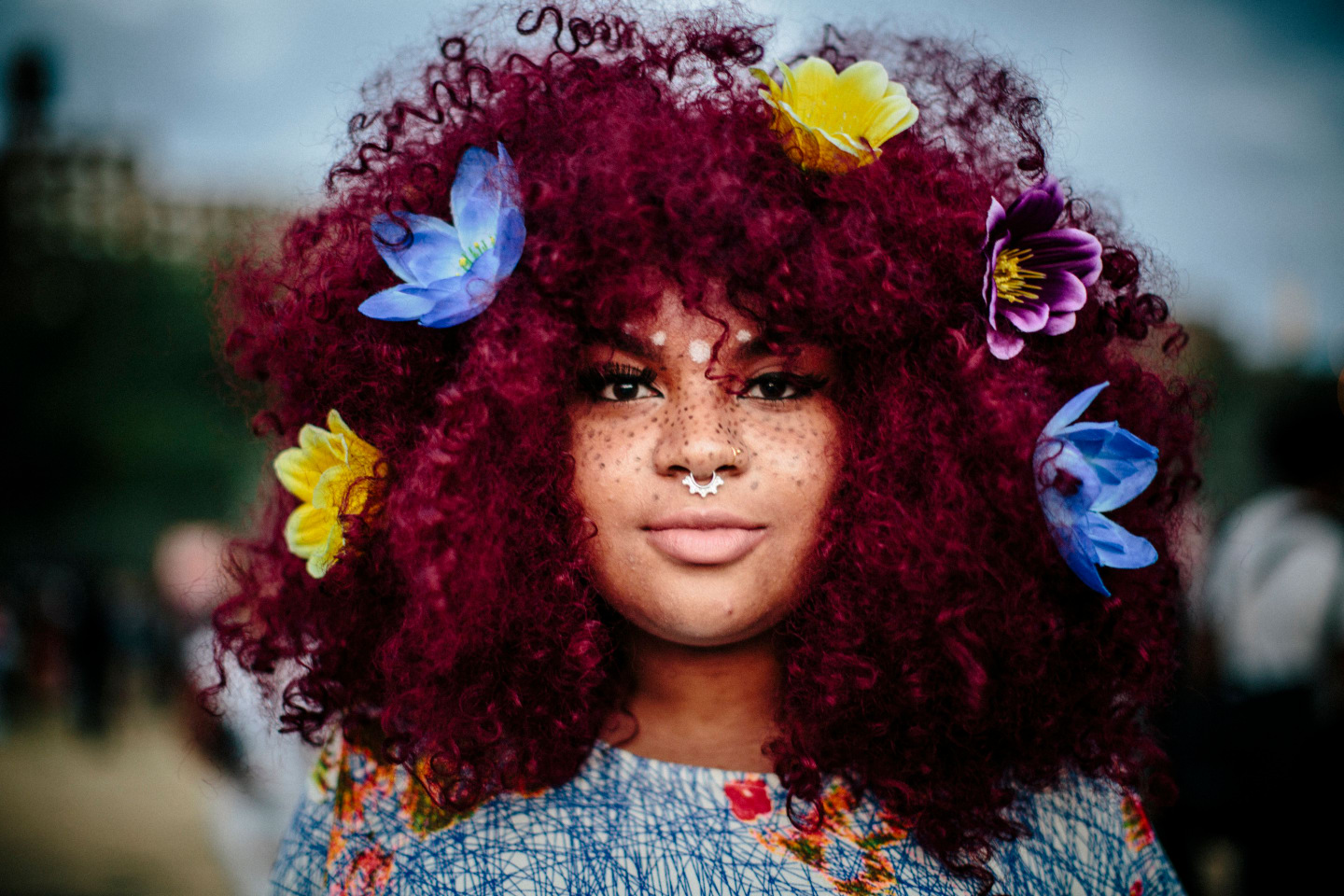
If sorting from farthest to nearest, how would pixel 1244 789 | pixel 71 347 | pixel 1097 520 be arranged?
pixel 71 347
pixel 1244 789
pixel 1097 520

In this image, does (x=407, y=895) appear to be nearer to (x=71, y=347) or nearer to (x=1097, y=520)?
(x=1097, y=520)

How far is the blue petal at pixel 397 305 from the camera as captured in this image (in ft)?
4.30

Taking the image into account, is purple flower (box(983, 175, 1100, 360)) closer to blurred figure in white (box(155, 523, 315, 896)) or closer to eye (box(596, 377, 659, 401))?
eye (box(596, 377, 659, 401))

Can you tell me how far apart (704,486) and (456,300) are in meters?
0.43

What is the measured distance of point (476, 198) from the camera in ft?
4.46

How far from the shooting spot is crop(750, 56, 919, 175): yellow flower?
4.43 ft

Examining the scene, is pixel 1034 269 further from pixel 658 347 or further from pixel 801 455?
pixel 658 347

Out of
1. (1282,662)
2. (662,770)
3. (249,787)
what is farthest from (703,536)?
(1282,662)

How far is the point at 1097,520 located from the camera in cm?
131

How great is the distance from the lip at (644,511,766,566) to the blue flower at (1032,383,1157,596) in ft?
1.34

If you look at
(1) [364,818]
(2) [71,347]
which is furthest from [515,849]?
(2) [71,347]

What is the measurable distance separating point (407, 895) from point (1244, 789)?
227cm

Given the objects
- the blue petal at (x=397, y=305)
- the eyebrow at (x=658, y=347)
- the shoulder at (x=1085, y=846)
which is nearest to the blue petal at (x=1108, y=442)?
the eyebrow at (x=658, y=347)

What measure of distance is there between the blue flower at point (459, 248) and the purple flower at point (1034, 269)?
0.66m
